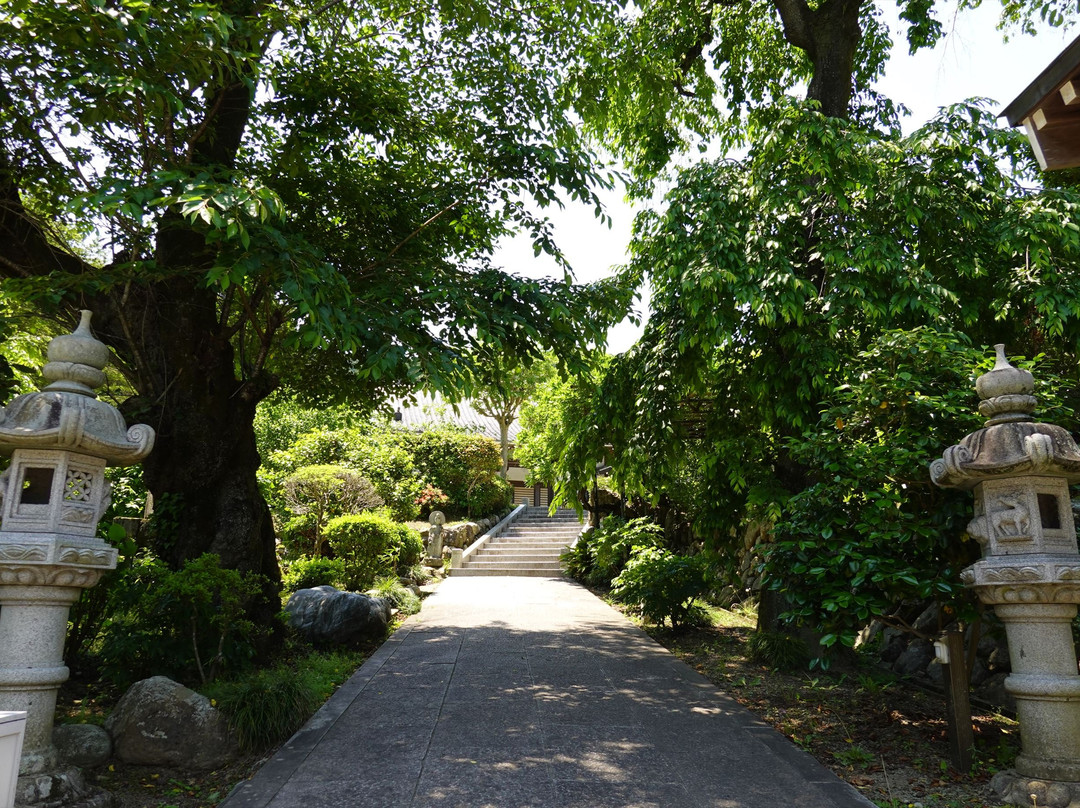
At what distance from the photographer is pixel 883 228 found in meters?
6.75

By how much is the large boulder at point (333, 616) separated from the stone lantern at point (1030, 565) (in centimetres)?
655

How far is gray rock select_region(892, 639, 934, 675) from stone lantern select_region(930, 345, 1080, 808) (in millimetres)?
3200

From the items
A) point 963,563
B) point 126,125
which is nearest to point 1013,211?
point 963,563

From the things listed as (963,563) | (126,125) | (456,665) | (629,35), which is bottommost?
(456,665)

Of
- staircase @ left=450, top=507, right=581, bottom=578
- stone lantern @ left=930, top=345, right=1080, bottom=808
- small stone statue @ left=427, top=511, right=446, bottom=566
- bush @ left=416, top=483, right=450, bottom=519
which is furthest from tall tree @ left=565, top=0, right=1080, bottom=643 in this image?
bush @ left=416, top=483, right=450, bottom=519

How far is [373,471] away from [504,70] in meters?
10.6

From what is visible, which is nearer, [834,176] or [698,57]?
[834,176]

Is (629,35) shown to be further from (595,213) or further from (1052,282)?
(1052,282)

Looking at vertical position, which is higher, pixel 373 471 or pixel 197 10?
pixel 197 10

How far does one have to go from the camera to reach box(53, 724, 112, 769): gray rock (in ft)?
14.5

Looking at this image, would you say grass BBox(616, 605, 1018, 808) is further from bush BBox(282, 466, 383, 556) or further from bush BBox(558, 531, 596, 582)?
bush BBox(282, 466, 383, 556)

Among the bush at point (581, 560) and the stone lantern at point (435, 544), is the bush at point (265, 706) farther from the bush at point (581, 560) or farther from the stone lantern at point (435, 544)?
the stone lantern at point (435, 544)

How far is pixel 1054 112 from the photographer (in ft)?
13.4

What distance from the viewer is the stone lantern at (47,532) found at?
153 inches
